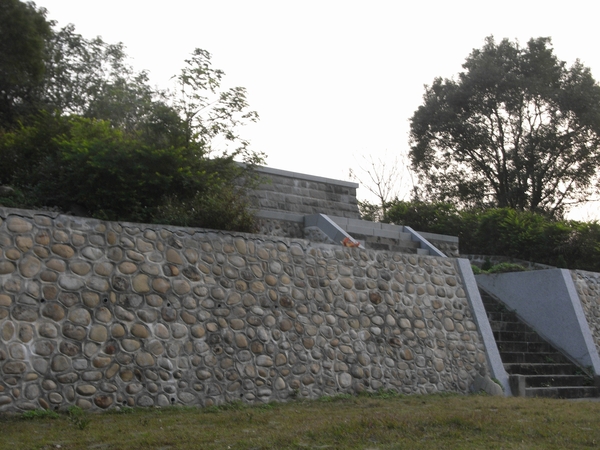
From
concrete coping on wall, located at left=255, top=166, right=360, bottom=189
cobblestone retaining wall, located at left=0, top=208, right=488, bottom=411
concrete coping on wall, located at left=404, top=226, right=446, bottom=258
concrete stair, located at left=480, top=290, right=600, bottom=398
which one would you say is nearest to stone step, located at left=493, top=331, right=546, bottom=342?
concrete stair, located at left=480, top=290, right=600, bottom=398

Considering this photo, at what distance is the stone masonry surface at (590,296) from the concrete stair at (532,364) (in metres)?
1.09

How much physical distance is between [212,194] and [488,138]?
71.6ft

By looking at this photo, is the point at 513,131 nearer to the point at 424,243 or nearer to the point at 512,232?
the point at 512,232

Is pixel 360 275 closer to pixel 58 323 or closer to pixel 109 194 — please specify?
pixel 109 194

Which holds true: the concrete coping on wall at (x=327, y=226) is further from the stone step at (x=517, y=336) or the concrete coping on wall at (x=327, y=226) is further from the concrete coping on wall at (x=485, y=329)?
the stone step at (x=517, y=336)

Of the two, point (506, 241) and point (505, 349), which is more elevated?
point (506, 241)

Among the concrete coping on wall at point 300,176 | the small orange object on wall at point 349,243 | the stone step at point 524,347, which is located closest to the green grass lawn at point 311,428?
A: the small orange object on wall at point 349,243

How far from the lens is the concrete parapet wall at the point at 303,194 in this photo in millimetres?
15766

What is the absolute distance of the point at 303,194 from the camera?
1659cm

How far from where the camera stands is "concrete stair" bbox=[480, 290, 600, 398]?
39.6 feet

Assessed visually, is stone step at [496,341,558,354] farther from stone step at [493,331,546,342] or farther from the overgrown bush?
the overgrown bush

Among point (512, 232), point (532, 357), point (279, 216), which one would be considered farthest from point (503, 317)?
point (512, 232)

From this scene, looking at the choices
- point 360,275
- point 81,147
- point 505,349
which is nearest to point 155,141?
point 81,147

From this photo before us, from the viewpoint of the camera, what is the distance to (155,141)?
452 inches
